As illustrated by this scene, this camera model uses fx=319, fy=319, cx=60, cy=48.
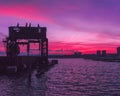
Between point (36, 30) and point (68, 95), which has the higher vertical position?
point (36, 30)

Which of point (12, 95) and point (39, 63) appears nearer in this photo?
point (12, 95)

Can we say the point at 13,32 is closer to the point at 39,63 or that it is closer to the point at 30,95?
the point at 39,63

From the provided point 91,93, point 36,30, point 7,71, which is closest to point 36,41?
point 36,30

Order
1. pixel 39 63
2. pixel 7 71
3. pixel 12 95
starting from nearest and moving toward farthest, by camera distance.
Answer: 1. pixel 12 95
2. pixel 7 71
3. pixel 39 63

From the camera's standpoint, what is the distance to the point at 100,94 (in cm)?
3484

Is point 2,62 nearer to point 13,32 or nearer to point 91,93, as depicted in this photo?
point 13,32

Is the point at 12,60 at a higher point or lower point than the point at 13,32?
lower

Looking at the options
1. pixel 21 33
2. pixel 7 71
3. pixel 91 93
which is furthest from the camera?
pixel 21 33

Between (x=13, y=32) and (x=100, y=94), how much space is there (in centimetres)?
6263

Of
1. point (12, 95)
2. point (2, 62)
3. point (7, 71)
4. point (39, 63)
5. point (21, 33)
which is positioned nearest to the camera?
point (12, 95)

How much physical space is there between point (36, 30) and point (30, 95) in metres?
62.8

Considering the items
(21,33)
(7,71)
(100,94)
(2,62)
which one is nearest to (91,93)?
(100,94)

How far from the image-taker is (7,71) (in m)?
62.8

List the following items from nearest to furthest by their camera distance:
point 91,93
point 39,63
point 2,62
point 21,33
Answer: point 91,93 → point 2,62 → point 21,33 → point 39,63
